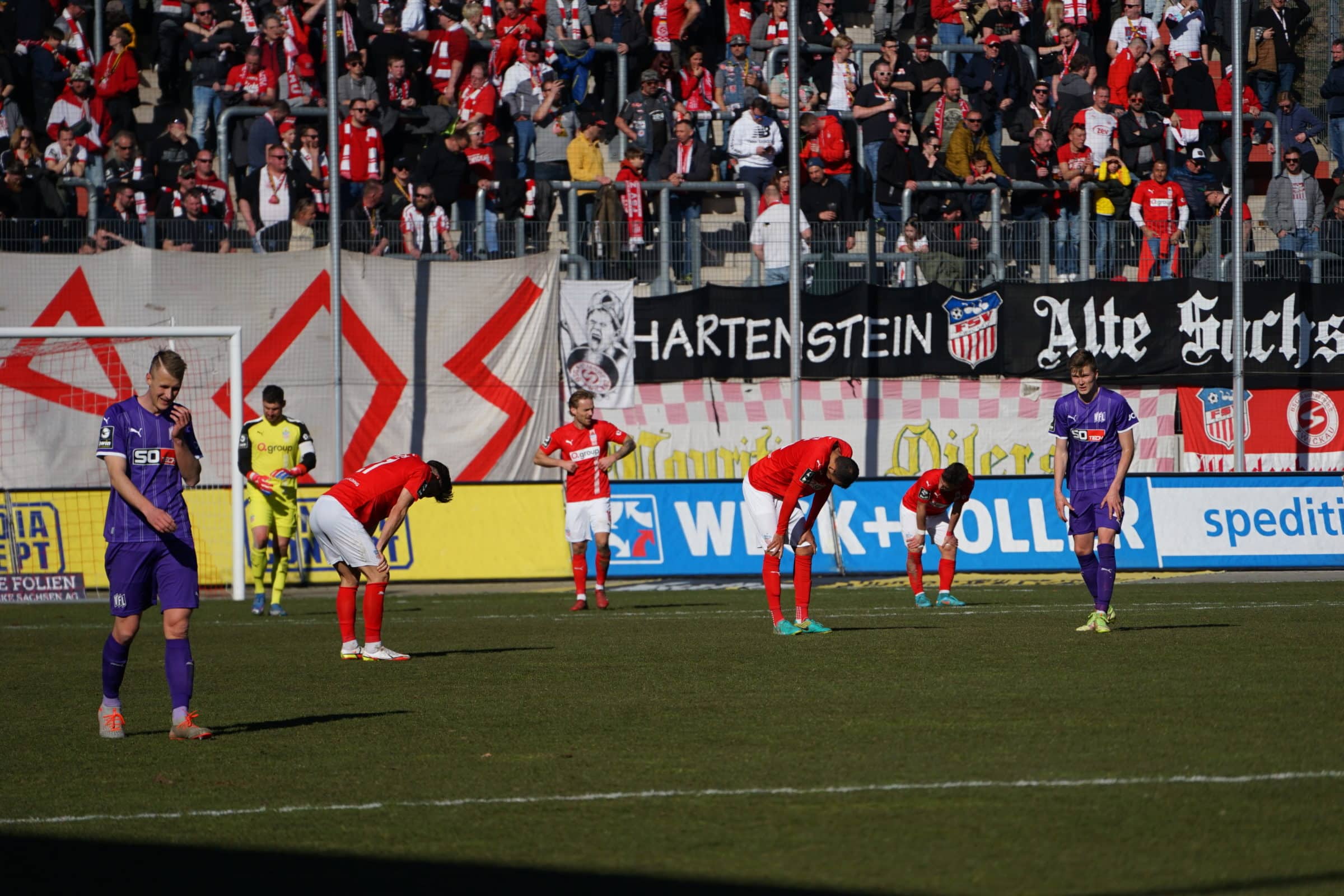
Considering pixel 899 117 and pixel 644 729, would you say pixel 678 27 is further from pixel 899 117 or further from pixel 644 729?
pixel 644 729

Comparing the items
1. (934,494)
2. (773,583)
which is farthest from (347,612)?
(934,494)

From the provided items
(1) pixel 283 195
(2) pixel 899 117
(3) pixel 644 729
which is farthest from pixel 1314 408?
(3) pixel 644 729

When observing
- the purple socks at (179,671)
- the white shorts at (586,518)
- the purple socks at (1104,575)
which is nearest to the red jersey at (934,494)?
the white shorts at (586,518)

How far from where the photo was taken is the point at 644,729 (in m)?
8.55

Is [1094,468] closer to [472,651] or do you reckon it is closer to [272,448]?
[472,651]

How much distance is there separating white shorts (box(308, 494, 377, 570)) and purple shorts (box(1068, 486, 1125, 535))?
5.43 metres

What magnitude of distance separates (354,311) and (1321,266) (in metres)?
13.9

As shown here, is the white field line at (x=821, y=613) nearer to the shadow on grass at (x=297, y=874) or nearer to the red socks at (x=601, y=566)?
the red socks at (x=601, y=566)

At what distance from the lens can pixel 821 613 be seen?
16219mm

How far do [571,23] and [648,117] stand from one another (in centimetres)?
232

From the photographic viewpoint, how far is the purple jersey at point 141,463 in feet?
28.0

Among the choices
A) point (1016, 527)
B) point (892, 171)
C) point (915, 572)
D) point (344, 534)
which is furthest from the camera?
point (892, 171)

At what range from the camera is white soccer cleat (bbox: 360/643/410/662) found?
40.9ft

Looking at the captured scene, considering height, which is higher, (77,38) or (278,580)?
(77,38)
